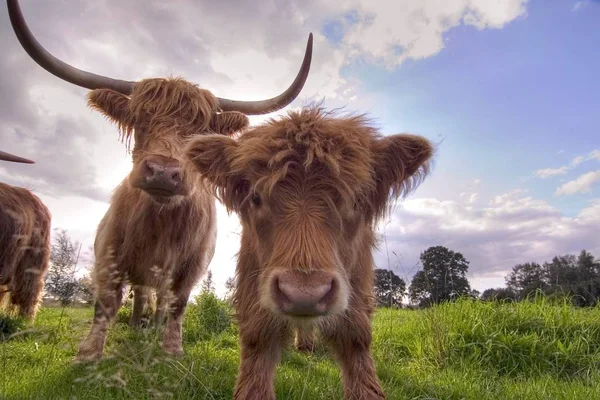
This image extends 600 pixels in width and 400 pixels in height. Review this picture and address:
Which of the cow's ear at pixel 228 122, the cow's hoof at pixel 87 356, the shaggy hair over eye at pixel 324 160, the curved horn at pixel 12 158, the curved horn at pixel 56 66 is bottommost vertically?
the cow's hoof at pixel 87 356

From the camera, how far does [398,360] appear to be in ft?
17.0

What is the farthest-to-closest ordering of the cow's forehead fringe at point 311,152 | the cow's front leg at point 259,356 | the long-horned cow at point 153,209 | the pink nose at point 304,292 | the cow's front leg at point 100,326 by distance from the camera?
the long-horned cow at point 153,209, the cow's front leg at point 100,326, the cow's front leg at point 259,356, the cow's forehead fringe at point 311,152, the pink nose at point 304,292

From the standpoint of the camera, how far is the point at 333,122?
321 cm

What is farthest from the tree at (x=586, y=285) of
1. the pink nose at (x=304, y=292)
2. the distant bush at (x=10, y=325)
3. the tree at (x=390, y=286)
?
the distant bush at (x=10, y=325)

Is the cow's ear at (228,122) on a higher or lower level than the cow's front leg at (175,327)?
higher

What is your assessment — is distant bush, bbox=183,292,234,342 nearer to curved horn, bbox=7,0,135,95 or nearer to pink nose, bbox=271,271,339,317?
curved horn, bbox=7,0,135,95

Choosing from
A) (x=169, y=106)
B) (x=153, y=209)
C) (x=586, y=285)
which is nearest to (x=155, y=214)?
(x=153, y=209)

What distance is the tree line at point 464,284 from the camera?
5.50m

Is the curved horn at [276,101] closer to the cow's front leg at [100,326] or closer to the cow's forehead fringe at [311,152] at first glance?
the cow's front leg at [100,326]

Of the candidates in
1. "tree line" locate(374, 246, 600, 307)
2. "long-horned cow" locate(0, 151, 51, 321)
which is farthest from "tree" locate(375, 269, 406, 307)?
"long-horned cow" locate(0, 151, 51, 321)

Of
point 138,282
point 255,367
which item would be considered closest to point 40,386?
point 255,367

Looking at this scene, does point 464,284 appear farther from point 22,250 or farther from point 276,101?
point 22,250

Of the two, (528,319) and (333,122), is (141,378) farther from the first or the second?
(528,319)

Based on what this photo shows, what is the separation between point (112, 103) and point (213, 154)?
2.31 m
